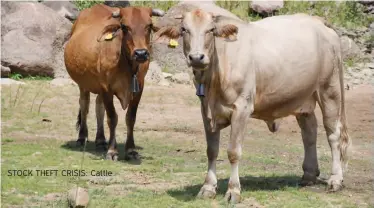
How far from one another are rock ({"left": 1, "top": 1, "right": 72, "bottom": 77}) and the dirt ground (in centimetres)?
80

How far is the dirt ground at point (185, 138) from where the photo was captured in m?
10.0

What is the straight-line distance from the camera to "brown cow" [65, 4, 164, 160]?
Result: 11523 mm

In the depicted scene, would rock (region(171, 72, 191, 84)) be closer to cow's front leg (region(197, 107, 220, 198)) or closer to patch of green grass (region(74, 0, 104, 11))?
patch of green grass (region(74, 0, 104, 11))

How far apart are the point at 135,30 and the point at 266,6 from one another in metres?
12.2

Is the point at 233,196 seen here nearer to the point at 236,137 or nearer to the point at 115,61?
the point at 236,137

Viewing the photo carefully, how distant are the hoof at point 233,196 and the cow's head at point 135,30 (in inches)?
121

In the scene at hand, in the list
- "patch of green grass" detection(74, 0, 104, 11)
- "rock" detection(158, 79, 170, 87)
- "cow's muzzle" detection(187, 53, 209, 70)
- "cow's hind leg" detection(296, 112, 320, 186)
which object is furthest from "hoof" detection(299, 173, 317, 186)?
"patch of green grass" detection(74, 0, 104, 11)

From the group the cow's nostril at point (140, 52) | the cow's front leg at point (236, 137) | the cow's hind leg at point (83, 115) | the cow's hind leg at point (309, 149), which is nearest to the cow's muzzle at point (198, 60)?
the cow's front leg at point (236, 137)

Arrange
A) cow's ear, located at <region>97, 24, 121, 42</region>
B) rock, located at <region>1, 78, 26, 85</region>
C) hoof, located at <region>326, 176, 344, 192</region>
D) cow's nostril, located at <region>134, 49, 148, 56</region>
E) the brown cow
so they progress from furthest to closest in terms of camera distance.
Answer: rock, located at <region>1, 78, 26, 85</region>, cow's ear, located at <region>97, 24, 121, 42</region>, the brown cow, cow's nostril, located at <region>134, 49, 148, 56</region>, hoof, located at <region>326, 176, 344, 192</region>

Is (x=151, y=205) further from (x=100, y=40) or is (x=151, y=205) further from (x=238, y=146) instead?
(x=100, y=40)

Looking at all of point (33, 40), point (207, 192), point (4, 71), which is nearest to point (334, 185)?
point (207, 192)

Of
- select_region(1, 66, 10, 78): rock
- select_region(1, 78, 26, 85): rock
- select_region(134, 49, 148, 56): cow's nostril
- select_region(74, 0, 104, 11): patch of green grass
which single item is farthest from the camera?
select_region(74, 0, 104, 11): patch of green grass

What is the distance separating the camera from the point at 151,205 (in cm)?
853

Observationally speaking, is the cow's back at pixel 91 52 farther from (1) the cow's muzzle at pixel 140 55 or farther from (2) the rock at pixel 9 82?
(2) the rock at pixel 9 82
